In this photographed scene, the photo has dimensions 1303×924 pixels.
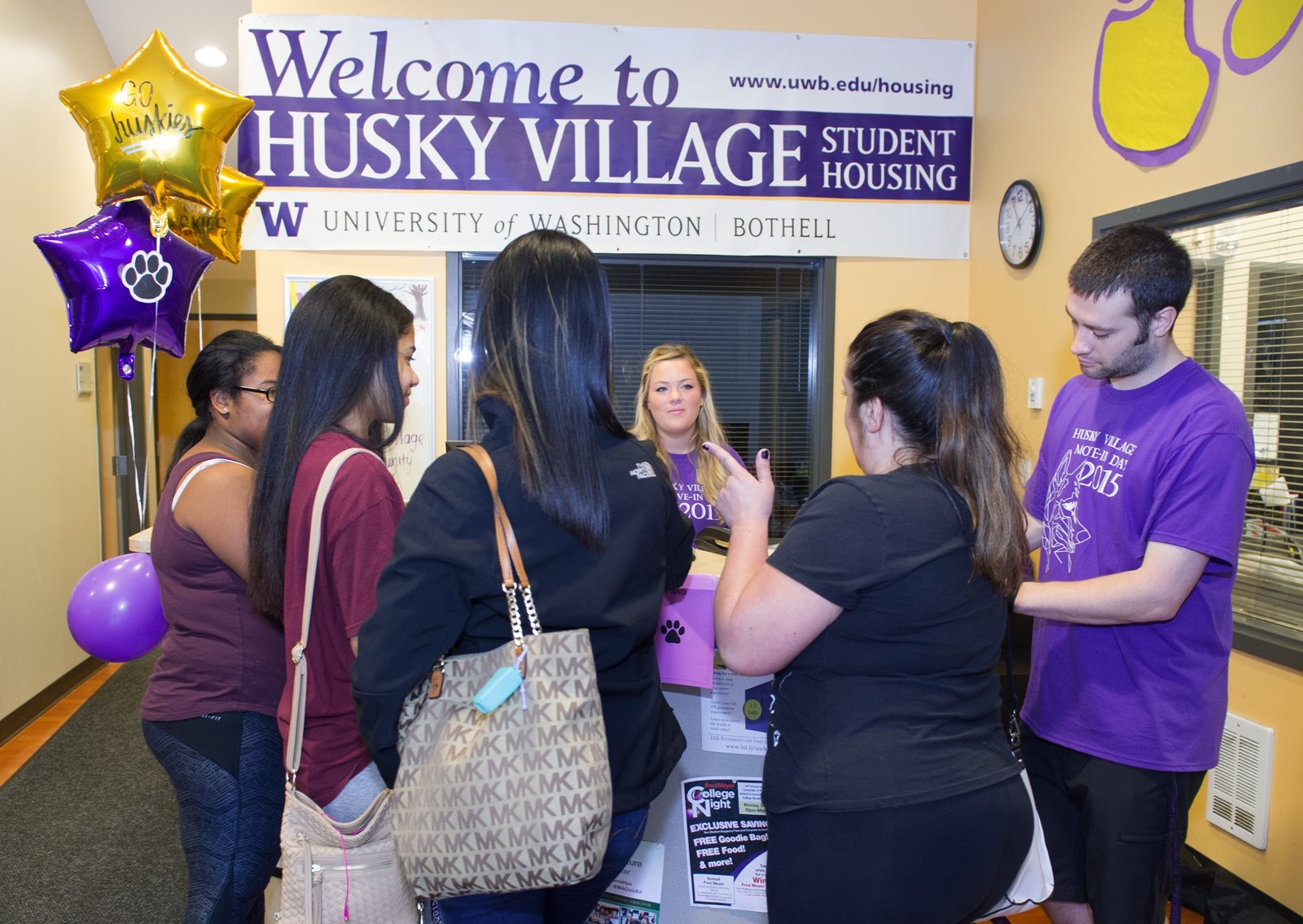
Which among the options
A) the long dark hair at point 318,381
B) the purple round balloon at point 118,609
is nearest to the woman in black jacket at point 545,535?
the long dark hair at point 318,381

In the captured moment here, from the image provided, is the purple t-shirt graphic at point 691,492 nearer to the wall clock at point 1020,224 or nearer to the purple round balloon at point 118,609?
the wall clock at point 1020,224

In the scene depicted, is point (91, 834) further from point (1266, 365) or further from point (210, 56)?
point (210, 56)

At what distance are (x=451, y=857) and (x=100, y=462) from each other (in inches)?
201

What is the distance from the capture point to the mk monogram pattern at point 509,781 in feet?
3.10

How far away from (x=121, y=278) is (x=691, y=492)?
1.80m

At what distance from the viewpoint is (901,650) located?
3.54 feet

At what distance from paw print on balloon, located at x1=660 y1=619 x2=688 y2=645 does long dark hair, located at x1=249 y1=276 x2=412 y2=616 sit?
24.4 inches

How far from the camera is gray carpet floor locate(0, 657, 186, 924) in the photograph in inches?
95.9

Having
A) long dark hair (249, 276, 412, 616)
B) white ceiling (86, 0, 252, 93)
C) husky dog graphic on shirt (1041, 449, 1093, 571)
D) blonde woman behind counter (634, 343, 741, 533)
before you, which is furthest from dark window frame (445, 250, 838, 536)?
long dark hair (249, 276, 412, 616)

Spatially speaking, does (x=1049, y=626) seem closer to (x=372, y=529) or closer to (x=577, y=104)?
(x=372, y=529)

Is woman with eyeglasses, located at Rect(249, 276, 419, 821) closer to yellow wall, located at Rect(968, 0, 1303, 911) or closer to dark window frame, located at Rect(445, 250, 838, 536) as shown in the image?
yellow wall, located at Rect(968, 0, 1303, 911)

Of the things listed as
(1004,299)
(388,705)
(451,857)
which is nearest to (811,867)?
(451,857)

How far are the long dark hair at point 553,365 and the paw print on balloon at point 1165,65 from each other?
2.19 metres

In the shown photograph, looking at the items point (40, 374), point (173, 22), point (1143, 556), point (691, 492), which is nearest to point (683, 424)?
point (691, 492)
